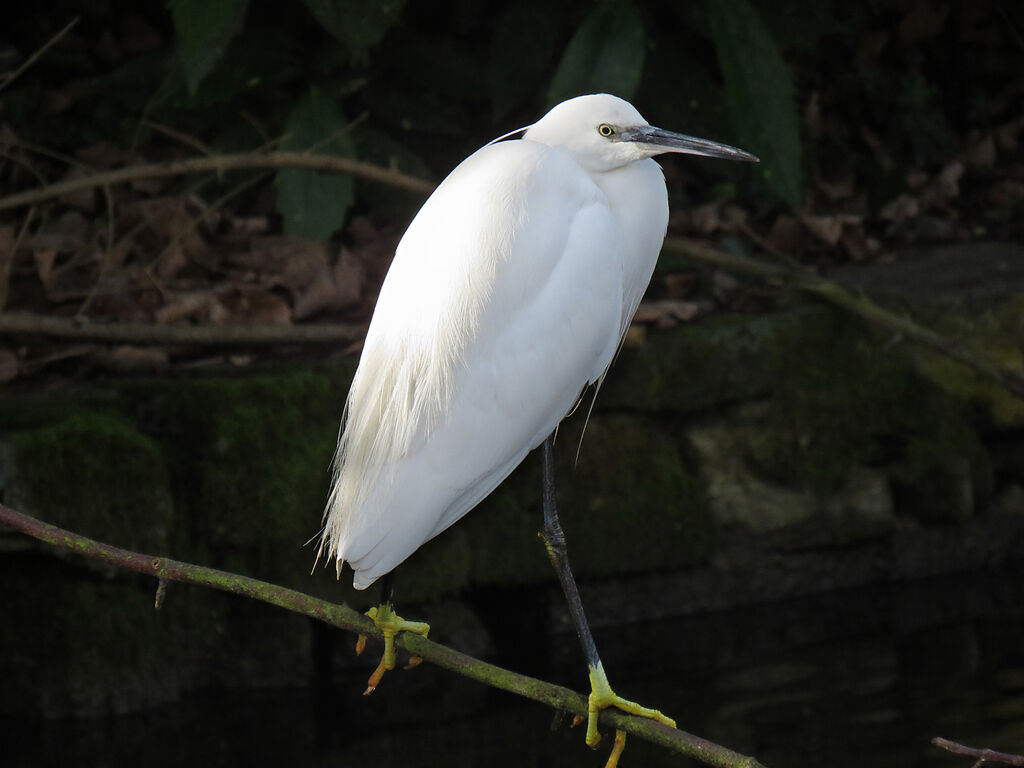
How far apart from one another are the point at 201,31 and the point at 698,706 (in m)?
1.92

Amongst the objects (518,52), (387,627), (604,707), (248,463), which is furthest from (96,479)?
(518,52)

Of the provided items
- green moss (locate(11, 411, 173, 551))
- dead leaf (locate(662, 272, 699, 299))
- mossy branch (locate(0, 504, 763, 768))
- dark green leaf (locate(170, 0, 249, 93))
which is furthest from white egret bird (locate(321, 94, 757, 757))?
dead leaf (locate(662, 272, 699, 299))

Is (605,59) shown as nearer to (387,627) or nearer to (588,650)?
(588,650)

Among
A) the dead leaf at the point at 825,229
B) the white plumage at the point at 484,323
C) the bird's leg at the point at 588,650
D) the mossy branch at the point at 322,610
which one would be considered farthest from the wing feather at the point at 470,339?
the dead leaf at the point at 825,229

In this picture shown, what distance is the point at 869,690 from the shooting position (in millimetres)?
2848

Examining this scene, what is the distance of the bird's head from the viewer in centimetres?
186

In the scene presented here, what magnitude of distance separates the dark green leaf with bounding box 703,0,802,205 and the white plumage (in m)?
1.53

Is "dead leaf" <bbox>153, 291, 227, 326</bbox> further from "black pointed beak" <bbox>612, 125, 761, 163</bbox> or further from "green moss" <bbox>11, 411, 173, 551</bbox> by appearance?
"black pointed beak" <bbox>612, 125, 761, 163</bbox>

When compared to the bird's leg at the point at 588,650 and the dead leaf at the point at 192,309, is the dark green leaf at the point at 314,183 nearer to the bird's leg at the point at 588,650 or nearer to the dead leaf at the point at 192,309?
the dead leaf at the point at 192,309

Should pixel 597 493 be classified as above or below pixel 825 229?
below

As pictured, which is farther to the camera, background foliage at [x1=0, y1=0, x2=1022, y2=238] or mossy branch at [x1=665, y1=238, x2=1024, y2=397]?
background foliage at [x1=0, y1=0, x2=1022, y2=238]

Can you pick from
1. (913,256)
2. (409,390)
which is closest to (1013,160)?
(913,256)

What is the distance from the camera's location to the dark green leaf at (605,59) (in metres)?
3.35

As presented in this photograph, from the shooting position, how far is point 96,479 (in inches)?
110
